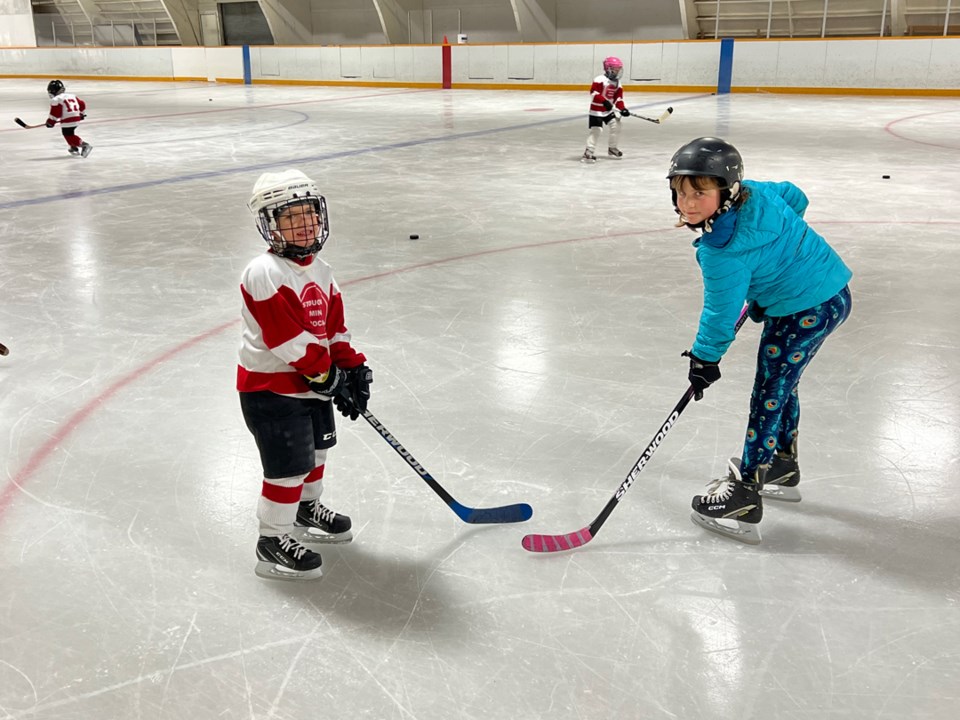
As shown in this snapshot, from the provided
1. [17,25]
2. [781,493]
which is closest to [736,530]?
[781,493]

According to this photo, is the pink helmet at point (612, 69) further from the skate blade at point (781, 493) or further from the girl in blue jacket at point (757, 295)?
the skate blade at point (781, 493)

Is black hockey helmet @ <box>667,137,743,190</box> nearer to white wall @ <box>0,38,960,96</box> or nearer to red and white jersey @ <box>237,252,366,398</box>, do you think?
red and white jersey @ <box>237,252,366,398</box>

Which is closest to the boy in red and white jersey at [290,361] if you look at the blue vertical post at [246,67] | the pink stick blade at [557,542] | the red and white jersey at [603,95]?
the pink stick blade at [557,542]

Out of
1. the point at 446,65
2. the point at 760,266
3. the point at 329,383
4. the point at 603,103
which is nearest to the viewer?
the point at 329,383

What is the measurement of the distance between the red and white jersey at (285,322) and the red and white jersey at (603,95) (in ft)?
23.3

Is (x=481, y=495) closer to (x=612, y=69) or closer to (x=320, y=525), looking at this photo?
(x=320, y=525)

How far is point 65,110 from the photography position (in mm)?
9156

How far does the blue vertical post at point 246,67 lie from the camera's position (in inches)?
868

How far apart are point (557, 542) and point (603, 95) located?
7.28 metres

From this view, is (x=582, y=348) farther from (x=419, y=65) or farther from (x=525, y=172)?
(x=419, y=65)

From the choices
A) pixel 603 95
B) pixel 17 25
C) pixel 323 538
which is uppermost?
pixel 17 25

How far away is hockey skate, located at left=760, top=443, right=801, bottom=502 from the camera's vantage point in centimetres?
236

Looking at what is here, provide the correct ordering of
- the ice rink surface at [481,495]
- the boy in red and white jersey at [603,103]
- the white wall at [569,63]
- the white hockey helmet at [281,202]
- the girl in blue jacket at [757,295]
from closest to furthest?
the ice rink surface at [481,495]
the white hockey helmet at [281,202]
the girl in blue jacket at [757,295]
the boy in red and white jersey at [603,103]
the white wall at [569,63]

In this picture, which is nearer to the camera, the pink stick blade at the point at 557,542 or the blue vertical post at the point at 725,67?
the pink stick blade at the point at 557,542
